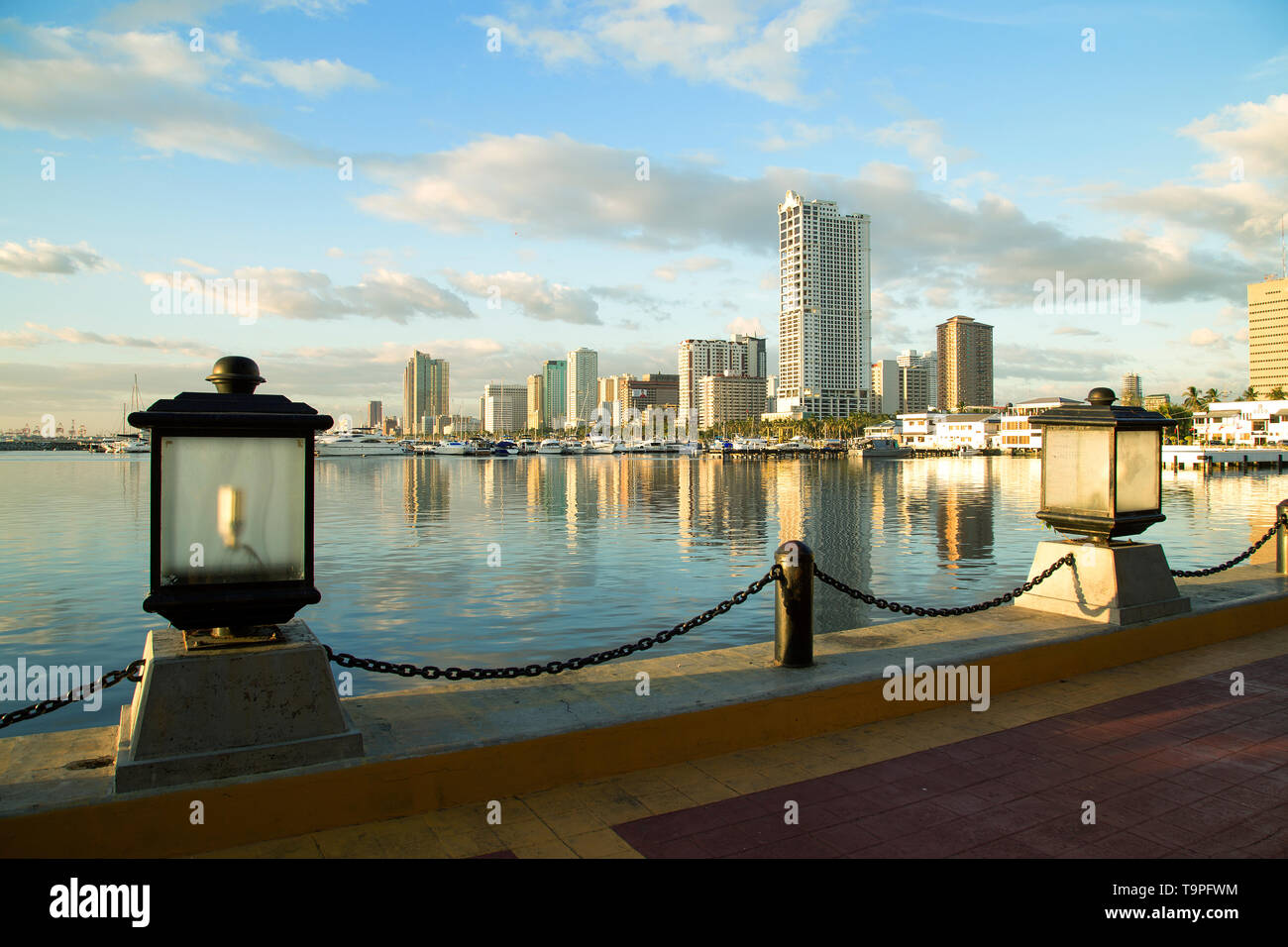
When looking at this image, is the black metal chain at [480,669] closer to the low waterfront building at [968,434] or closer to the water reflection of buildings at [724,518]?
the water reflection of buildings at [724,518]

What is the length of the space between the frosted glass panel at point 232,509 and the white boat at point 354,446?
551ft

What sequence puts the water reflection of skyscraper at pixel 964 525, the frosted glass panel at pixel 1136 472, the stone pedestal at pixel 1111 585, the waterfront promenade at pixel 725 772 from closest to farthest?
the waterfront promenade at pixel 725 772, the stone pedestal at pixel 1111 585, the frosted glass panel at pixel 1136 472, the water reflection of skyscraper at pixel 964 525

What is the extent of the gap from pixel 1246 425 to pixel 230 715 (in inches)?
6688

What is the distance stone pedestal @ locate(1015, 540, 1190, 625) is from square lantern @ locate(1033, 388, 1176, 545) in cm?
21

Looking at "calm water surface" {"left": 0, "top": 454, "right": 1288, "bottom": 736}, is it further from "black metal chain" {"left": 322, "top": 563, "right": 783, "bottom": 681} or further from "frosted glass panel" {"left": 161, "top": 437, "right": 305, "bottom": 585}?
"frosted glass panel" {"left": 161, "top": 437, "right": 305, "bottom": 585}

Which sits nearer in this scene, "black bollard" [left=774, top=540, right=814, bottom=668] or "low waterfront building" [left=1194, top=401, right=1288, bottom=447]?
"black bollard" [left=774, top=540, right=814, bottom=668]

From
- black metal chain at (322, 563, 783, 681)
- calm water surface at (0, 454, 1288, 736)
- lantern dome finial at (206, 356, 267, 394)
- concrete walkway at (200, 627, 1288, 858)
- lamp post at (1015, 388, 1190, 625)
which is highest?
lantern dome finial at (206, 356, 267, 394)

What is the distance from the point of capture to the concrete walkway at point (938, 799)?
4.28 meters

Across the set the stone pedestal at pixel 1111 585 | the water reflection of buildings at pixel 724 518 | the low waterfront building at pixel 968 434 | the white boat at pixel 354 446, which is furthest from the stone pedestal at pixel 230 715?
the low waterfront building at pixel 968 434

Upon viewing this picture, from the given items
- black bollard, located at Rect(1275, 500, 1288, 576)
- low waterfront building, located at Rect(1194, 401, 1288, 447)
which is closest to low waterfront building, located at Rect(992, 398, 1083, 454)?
low waterfront building, located at Rect(1194, 401, 1288, 447)

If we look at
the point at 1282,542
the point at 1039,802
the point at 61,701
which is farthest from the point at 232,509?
the point at 1282,542

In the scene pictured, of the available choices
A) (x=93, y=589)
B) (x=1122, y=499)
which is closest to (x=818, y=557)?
(x=1122, y=499)

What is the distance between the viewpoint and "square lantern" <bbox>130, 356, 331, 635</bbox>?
451 centimetres
